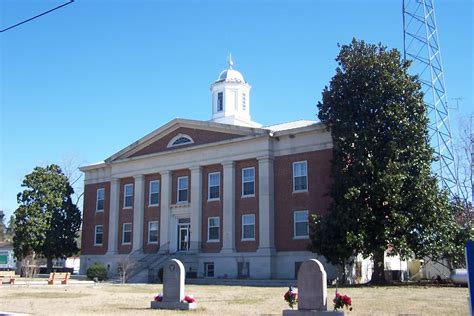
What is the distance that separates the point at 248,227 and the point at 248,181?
347 centimetres

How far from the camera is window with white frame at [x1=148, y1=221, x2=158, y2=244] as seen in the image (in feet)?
154

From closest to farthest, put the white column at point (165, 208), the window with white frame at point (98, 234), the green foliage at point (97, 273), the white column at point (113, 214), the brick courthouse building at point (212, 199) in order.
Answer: the brick courthouse building at point (212, 199) → the green foliage at point (97, 273) → the white column at point (165, 208) → the white column at point (113, 214) → the window with white frame at point (98, 234)

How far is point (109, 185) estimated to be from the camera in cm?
5278

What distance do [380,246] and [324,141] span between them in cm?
961

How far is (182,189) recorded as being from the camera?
1825 inches

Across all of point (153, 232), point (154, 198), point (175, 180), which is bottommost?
point (153, 232)

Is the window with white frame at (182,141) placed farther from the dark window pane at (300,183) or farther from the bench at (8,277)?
the bench at (8,277)

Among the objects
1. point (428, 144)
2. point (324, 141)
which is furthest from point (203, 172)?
point (428, 144)

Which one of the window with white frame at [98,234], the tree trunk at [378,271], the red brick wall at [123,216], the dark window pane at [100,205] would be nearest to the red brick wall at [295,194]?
the tree trunk at [378,271]

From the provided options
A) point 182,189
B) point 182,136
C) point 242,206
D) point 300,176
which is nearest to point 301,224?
point 300,176

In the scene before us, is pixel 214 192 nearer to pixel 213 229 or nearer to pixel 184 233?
pixel 213 229

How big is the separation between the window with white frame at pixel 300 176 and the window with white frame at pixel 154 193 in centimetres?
1337

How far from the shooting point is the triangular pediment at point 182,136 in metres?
43.1

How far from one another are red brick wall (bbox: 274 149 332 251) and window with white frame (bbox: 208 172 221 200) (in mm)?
5189
